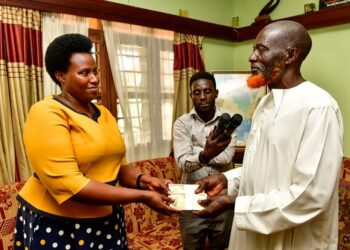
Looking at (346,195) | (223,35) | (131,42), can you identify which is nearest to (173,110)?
(131,42)

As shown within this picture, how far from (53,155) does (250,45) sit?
3.03 m

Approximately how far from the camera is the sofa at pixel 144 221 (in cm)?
187

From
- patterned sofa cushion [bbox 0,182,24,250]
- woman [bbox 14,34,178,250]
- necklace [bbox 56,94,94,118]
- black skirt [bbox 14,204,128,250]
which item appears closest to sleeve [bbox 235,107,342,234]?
woman [bbox 14,34,178,250]

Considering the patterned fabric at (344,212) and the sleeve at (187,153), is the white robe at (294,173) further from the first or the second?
the patterned fabric at (344,212)

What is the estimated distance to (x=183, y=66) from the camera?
3080 millimetres

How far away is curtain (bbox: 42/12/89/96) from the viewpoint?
2.30m

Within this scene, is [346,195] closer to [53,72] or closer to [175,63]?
[175,63]

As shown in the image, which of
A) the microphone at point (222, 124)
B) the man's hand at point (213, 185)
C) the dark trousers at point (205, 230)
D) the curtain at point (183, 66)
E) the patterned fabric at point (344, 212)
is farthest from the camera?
the curtain at point (183, 66)

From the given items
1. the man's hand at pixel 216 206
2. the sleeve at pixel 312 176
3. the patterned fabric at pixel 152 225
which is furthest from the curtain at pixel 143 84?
the sleeve at pixel 312 176

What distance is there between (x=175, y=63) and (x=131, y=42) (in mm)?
508

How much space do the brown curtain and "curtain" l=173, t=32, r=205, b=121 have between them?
1314mm

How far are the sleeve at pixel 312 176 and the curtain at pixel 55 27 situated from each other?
1.88 m

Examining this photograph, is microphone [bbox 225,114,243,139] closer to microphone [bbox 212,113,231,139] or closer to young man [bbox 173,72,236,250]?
microphone [bbox 212,113,231,139]

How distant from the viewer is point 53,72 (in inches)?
47.6
